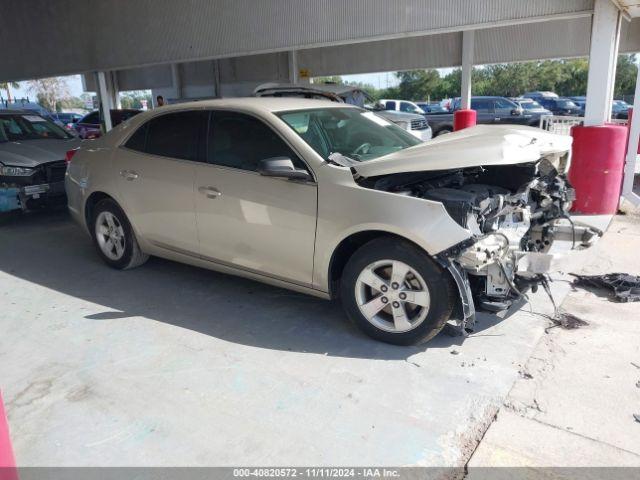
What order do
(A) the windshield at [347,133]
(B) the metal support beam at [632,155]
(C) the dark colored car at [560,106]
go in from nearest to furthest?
1. (A) the windshield at [347,133]
2. (B) the metal support beam at [632,155]
3. (C) the dark colored car at [560,106]

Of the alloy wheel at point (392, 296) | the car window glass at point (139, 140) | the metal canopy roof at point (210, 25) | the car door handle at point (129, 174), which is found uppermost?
the metal canopy roof at point (210, 25)

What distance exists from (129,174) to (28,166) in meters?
3.18

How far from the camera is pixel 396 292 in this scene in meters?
3.59

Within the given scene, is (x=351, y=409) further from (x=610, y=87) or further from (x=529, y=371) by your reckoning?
(x=610, y=87)

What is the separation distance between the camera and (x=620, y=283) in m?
4.70

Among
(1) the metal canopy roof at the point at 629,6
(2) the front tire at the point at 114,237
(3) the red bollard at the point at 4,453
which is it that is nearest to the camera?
(3) the red bollard at the point at 4,453

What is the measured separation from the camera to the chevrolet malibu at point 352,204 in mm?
3506

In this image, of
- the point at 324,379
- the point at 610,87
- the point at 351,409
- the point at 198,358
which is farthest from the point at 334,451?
the point at 610,87

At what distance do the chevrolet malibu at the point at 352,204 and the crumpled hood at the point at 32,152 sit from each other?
114 inches

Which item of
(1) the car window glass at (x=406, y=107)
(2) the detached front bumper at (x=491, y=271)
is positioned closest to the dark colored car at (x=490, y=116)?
(1) the car window glass at (x=406, y=107)

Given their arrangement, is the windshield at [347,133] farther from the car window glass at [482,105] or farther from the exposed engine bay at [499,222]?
the car window glass at [482,105]

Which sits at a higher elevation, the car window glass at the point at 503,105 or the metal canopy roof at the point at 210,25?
the metal canopy roof at the point at 210,25

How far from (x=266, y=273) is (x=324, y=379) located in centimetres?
112

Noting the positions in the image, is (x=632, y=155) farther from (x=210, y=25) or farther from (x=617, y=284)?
(x=210, y=25)
